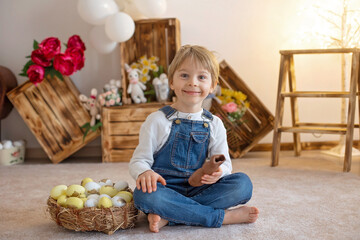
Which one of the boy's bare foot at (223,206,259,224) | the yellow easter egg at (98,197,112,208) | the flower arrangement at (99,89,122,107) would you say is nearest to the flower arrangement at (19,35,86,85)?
the flower arrangement at (99,89,122,107)

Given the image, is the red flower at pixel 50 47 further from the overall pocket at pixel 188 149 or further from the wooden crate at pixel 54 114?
the overall pocket at pixel 188 149

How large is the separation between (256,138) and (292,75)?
17.7 inches

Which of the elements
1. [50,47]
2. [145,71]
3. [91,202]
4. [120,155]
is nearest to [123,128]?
[120,155]

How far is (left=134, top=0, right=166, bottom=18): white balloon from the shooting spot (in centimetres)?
243

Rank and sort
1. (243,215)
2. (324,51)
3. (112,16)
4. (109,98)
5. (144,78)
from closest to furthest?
(243,215) < (324,51) < (112,16) < (109,98) < (144,78)

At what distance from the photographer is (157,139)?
133 centimetres

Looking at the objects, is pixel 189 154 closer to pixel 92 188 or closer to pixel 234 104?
pixel 92 188

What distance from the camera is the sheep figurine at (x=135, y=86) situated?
253 centimetres

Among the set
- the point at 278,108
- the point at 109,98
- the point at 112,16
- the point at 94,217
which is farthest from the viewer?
the point at 109,98

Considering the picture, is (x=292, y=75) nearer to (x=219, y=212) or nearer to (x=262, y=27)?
(x=262, y=27)

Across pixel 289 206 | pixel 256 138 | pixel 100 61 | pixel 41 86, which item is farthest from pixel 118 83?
pixel 289 206

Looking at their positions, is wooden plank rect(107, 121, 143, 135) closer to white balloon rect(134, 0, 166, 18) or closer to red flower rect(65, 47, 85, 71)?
red flower rect(65, 47, 85, 71)

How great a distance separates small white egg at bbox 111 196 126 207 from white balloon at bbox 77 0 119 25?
4.99ft

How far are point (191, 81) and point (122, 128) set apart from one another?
1313mm
